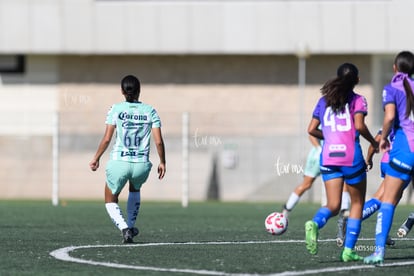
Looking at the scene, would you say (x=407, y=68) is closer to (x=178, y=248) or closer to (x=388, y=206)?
(x=388, y=206)

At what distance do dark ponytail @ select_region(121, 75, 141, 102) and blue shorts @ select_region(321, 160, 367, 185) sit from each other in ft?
11.0

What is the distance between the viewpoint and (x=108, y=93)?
35.6 m

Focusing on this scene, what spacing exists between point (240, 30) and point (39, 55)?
20.6 feet

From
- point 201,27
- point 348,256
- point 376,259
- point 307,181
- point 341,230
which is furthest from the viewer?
point 201,27

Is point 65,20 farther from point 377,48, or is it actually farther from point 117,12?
point 377,48

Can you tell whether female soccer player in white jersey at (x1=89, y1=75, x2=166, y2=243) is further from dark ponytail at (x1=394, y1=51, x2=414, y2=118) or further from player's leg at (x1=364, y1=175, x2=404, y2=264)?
dark ponytail at (x1=394, y1=51, x2=414, y2=118)

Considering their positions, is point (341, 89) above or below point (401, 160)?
above

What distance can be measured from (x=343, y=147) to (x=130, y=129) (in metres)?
3.52

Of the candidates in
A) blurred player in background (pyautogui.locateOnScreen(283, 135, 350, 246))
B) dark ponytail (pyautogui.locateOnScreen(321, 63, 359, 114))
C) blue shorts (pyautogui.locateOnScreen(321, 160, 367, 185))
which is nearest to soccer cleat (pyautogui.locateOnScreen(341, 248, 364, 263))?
blue shorts (pyautogui.locateOnScreen(321, 160, 367, 185))

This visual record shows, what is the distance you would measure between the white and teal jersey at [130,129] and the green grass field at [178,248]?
1052 millimetres

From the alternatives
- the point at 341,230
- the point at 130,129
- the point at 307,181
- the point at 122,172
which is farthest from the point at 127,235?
the point at 307,181

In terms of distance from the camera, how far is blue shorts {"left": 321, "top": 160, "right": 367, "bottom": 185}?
11398 millimetres

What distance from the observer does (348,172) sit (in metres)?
11.4

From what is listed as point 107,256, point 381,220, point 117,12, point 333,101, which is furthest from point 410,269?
point 117,12
